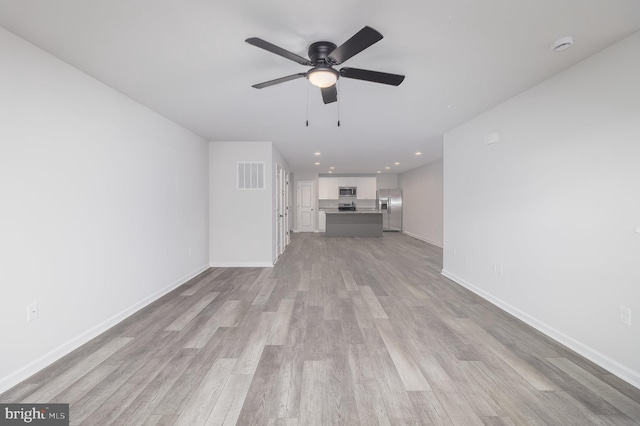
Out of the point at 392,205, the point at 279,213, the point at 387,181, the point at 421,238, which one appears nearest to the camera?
the point at 279,213

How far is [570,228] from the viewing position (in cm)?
239

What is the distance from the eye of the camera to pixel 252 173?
17.2 feet

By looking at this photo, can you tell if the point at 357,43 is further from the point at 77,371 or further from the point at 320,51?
the point at 77,371

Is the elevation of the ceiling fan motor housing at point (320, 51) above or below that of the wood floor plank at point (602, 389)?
above

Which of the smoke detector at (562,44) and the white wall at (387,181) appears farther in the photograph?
the white wall at (387,181)

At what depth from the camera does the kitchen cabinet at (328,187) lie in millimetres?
10883

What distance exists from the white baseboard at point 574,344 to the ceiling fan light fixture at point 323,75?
117 inches

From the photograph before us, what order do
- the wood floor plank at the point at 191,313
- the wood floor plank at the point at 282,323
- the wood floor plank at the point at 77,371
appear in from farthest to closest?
A: the wood floor plank at the point at 191,313 → the wood floor plank at the point at 282,323 → the wood floor plank at the point at 77,371

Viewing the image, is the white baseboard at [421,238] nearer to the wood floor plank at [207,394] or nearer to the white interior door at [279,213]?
the white interior door at [279,213]

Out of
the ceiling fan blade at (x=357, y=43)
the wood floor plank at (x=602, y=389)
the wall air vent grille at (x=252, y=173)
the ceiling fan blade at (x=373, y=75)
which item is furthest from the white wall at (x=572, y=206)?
the wall air vent grille at (x=252, y=173)

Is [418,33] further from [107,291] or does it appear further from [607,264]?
[107,291]

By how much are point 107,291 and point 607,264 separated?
445 cm

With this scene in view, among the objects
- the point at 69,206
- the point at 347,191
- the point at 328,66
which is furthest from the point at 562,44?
the point at 347,191

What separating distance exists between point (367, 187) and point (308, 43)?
913cm
